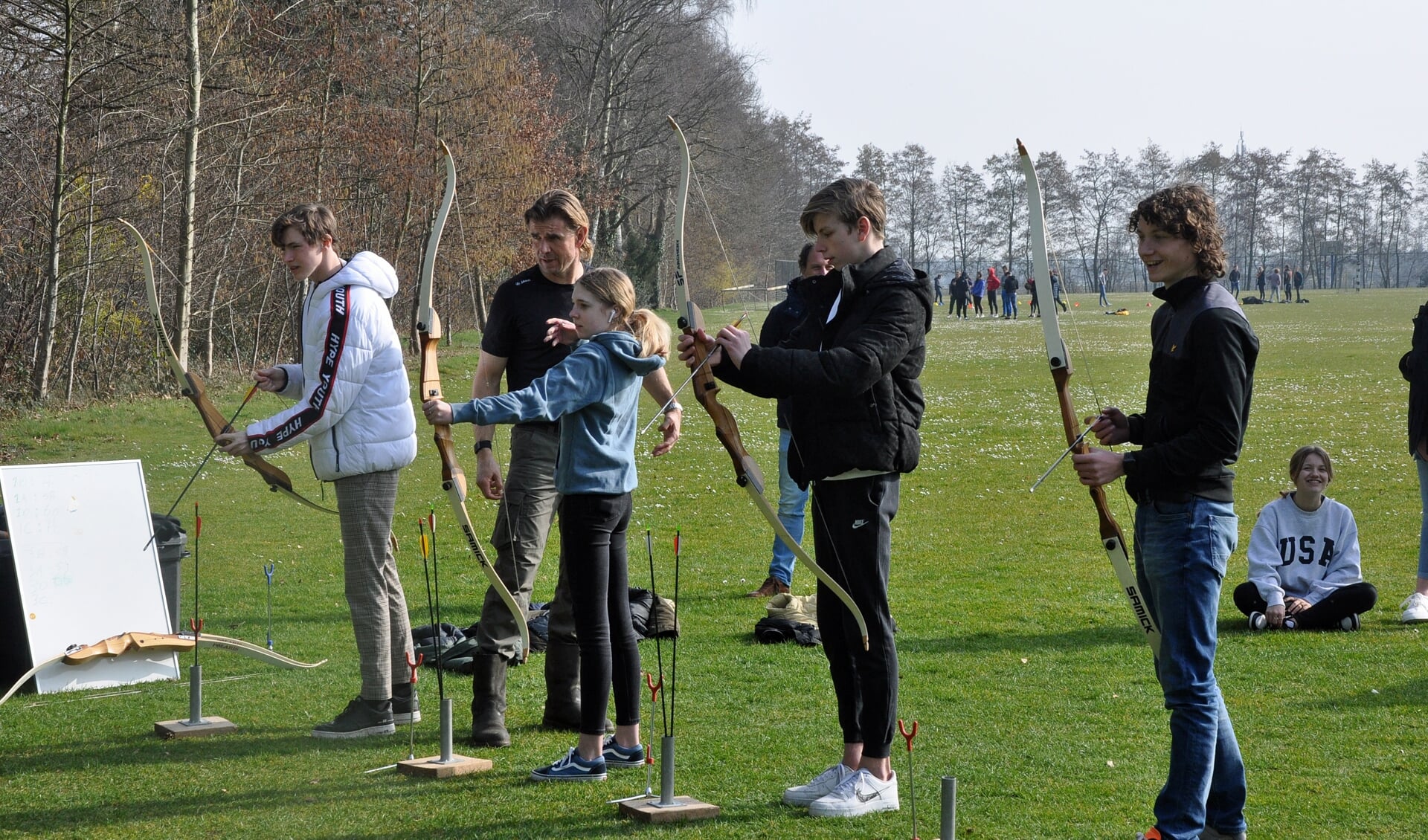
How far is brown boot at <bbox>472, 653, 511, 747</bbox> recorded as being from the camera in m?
4.75

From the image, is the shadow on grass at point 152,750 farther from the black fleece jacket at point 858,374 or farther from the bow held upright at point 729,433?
the black fleece jacket at point 858,374

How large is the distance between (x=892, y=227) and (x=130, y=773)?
75.9 metres

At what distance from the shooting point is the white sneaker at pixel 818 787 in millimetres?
3951

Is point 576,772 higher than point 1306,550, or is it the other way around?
point 1306,550

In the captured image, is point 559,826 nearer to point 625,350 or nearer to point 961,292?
point 625,350

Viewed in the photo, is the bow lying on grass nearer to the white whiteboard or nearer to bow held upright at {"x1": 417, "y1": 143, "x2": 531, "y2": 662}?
the white whiteboard

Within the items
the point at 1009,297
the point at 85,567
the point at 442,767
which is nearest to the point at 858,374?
the point at 442,767

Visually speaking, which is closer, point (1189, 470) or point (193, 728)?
point (1189, 470)

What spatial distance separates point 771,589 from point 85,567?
12.8 ft

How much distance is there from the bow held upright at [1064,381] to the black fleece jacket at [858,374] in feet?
1.11

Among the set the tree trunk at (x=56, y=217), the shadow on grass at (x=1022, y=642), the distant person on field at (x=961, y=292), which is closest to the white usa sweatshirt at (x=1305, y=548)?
the shadow on grass at (x=1022, y=642)

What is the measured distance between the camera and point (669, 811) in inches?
149

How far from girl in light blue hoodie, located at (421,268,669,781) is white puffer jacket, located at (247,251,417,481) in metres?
0.81

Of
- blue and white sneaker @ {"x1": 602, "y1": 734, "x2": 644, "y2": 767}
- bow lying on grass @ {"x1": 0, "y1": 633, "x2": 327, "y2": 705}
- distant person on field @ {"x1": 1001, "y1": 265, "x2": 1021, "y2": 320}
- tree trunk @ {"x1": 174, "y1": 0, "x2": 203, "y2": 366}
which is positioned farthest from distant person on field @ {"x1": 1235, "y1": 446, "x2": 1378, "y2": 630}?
distant person on field @ {"x1": 1001, "y1": 265, "x2": 1021, "y2": 320}
